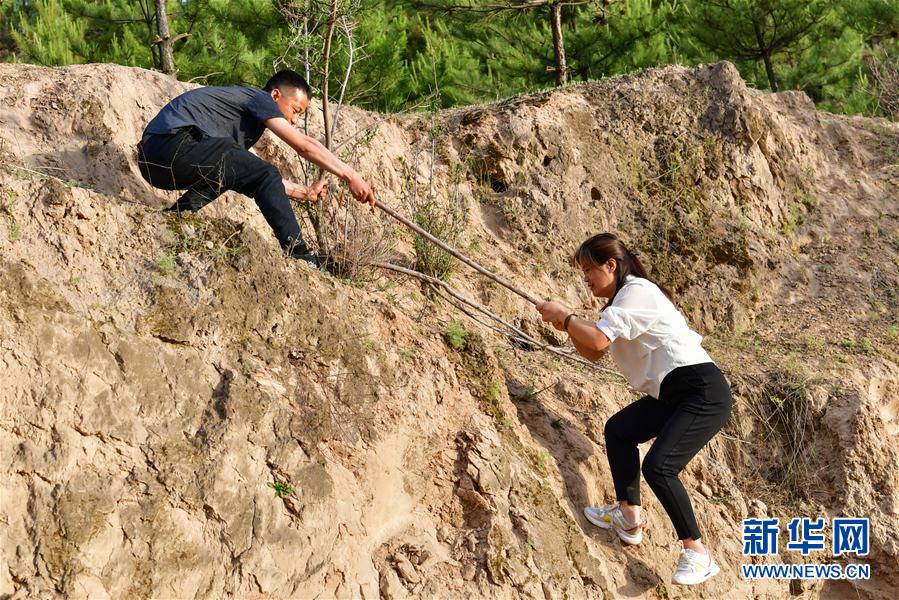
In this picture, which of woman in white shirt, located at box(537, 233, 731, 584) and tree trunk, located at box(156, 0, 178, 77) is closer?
woman in white shirt, located at box(537, 233, 731, 584)

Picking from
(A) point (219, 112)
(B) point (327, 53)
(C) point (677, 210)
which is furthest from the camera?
(C) point (677, 210)

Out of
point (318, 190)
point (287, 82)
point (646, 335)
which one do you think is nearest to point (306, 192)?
point (318, 190)

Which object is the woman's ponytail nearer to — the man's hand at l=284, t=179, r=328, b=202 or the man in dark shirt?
the man in dark shirt

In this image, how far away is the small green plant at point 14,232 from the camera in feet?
14.2

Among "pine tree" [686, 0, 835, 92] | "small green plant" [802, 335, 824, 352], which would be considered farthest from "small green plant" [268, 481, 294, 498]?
"pine tree" [686, 0, 835, 92]

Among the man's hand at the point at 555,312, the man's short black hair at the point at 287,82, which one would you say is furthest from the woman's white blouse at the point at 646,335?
the man's short black hair at the point at 287,82

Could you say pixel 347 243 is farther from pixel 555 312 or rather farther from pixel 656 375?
pixel 656 375

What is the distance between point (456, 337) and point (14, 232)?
2.50m

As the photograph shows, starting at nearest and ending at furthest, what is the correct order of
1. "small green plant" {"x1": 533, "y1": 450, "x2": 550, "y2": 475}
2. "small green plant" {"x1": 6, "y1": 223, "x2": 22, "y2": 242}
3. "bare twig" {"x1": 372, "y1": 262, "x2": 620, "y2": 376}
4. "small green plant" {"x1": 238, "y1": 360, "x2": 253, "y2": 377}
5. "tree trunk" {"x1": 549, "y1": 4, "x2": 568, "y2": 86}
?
"small green plant" {"x1": 6, "y1": 223, "x2": 22, "y2": 242} → "small green plant" {"x1": 238, "y1": 360, "x2": 253, "y2": 377} → "small green plant" {"x1": 533, "y1": 450, "x2": 550, "y2": 475} → "bare twig" {"x1": 372, "y1": 262, "x2": 620, "y2": 376} → "tree trunk" {"x1": 549, "y1": 4, "x2": 568, "y2": 86}

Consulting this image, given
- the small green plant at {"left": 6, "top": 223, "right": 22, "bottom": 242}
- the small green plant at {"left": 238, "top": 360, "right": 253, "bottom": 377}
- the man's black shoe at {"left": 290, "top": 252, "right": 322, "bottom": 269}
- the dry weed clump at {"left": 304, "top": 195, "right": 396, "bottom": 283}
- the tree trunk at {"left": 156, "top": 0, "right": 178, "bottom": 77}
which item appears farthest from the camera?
the tree trunk at {"left": 156, "top": 0, "right": 178, "bottom": 77}

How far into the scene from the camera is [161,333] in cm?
436

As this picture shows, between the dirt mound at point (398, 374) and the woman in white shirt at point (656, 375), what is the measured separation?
47 centimetres

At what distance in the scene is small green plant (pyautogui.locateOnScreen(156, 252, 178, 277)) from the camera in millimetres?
4551

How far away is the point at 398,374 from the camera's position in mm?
5059
